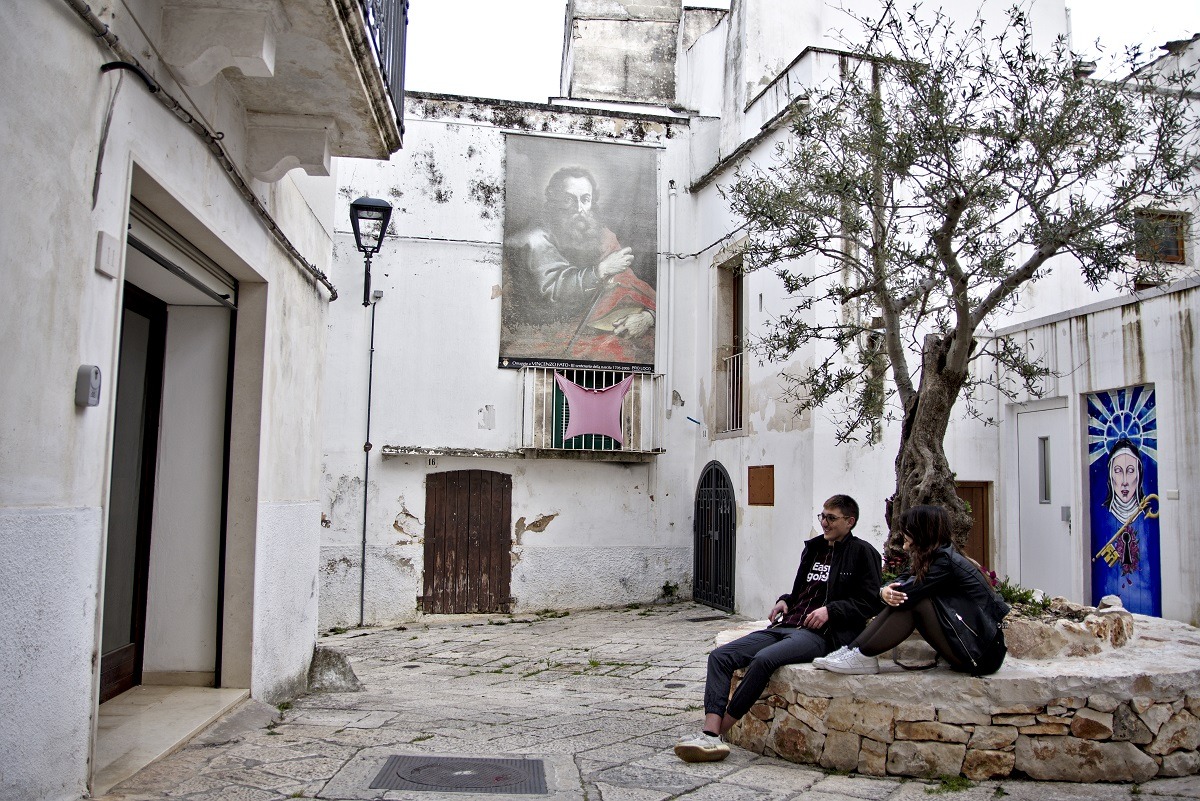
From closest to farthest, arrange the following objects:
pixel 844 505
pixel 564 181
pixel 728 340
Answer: pixel 844 505 → pixel 728 340 → pixel 564 181

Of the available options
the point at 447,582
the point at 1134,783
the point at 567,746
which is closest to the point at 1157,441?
the point at 1134,783

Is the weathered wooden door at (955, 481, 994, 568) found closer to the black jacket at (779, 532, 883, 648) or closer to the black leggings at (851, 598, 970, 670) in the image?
the black jacket at (779, 532, 883, 648)

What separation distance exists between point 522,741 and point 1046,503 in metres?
7.29

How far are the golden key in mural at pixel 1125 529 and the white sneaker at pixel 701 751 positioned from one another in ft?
20.3

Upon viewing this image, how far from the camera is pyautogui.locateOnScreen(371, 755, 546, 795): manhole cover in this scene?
177 inches

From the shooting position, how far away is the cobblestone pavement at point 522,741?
14.6ft

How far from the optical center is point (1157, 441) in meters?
9.24

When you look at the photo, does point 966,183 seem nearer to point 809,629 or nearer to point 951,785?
point 809,629

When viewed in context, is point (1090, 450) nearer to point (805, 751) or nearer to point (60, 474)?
point (805, 751)

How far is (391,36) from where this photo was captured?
20.3ft

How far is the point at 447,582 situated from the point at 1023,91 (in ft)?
31.0

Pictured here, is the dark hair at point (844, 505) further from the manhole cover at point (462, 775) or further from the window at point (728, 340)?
the window at point (728, 340)

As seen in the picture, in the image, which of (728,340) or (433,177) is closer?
(728,340)

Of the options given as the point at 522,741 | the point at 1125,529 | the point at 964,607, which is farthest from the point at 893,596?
the point at 1125,529
